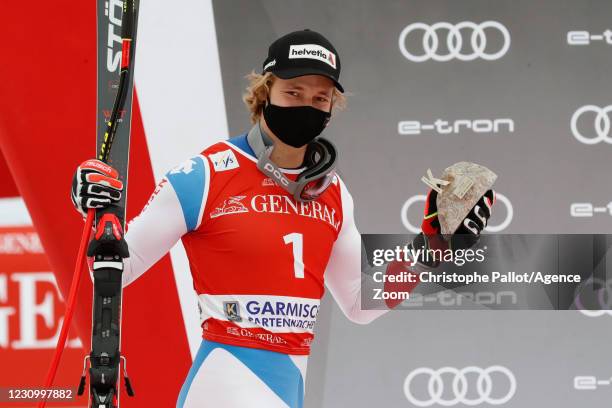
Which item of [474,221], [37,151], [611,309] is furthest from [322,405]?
[474,221]

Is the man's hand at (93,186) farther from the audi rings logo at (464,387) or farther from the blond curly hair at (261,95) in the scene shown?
the audi rings logo at (464,387)

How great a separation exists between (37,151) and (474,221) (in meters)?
1.97

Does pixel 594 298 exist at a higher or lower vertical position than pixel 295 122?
lower

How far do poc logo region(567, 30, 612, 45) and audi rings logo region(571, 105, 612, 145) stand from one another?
0.26 m

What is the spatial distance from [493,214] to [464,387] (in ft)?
2.33

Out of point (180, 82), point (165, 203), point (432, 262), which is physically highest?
point (180, 82)

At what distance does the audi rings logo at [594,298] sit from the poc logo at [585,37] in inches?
37.3

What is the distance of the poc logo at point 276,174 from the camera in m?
2.25

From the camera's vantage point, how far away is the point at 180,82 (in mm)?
3699

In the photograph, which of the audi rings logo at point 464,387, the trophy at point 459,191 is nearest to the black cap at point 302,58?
the trophy at point 459,191

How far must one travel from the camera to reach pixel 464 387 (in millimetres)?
3736

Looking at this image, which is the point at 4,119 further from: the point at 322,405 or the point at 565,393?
the point at 565,393

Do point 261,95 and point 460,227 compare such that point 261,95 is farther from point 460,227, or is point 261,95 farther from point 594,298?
point 594,298
